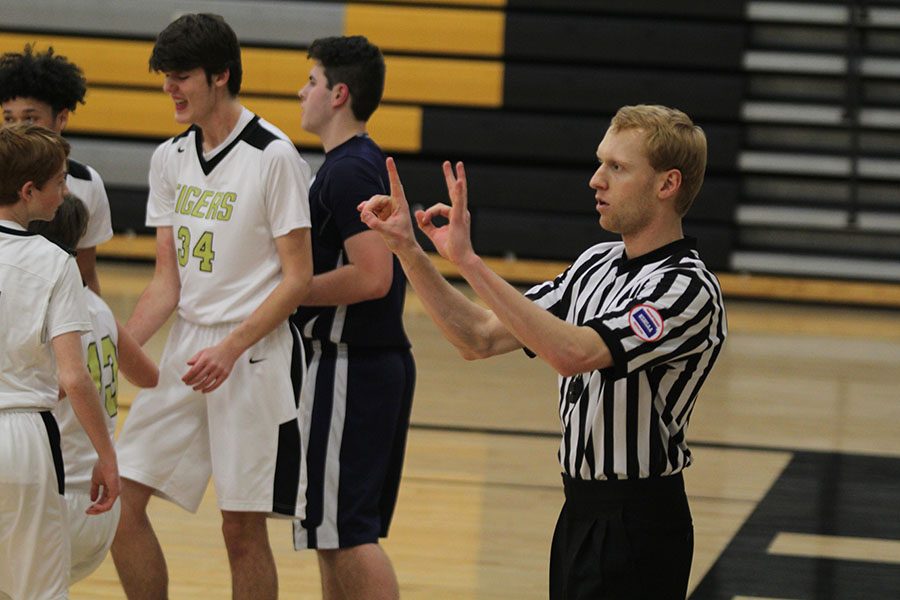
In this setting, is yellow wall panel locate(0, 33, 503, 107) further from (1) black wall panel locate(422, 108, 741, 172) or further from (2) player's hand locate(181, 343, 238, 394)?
(2) player's hand locate(181, 343, 238, 394)

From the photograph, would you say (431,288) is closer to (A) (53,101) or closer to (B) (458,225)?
(B) (458,225)

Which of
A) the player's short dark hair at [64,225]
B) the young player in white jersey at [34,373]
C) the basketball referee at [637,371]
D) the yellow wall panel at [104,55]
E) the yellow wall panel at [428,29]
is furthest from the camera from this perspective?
the yellow wall panel at [104,55]

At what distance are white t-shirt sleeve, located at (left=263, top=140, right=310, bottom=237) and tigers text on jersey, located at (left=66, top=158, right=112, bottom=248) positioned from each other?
1.44 ft

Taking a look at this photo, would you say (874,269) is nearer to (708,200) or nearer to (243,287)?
(708,200)

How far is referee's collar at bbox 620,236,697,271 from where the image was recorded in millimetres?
2346

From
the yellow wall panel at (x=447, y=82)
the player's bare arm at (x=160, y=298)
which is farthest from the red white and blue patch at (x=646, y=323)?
the yellow wall panel at (x=447, y=82)

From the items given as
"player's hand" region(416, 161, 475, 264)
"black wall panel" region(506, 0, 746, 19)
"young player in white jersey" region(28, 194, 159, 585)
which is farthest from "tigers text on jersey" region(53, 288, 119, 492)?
"black wall panel" region(506, 0, 746, 19)

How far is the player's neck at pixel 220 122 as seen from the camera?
10.4 ft

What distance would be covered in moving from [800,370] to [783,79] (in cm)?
330

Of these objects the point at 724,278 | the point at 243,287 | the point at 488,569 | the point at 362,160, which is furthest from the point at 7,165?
the point at 724,278

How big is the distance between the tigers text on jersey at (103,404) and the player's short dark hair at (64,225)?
0.45ft

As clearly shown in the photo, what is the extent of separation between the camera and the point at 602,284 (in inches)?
94.6

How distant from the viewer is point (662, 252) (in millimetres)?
2350

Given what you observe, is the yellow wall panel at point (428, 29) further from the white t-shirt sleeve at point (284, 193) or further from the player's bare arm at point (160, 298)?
the white t-shirt sleeve at point (284, 193)
